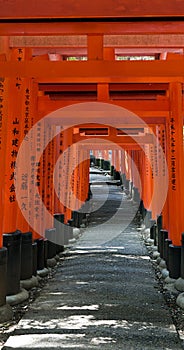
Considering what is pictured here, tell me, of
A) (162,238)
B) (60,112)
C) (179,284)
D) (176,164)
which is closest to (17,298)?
(179,284)

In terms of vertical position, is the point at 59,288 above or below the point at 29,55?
below

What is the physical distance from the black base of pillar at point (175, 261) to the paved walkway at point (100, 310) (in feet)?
1.33

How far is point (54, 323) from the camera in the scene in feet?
15.8

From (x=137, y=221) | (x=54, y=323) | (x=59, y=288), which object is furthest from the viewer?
(x=137, y=221)

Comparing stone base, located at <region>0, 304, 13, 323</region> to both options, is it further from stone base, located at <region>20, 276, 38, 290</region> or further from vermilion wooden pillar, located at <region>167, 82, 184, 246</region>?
vermilion wooden pillar, located at <region>167, 82, 184, 246</region>

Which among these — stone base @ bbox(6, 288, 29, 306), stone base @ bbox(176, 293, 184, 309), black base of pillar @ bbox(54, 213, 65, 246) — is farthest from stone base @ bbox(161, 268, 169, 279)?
black base of pillar @ bbox(54, 213, 65, 246)

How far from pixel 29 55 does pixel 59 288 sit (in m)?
3.69

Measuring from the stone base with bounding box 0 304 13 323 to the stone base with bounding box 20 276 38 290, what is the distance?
4.43 ft

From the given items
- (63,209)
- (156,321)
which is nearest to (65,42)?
(156,321)

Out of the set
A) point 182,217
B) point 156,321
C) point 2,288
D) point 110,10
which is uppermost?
point 110,10

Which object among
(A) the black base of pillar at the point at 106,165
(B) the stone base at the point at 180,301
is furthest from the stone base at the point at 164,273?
(A) the black base of pillar at the point at 106,165

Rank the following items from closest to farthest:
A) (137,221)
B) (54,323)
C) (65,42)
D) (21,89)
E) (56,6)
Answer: (56,6) → (54,323) → (65,42) → (21,89) → (137,221)

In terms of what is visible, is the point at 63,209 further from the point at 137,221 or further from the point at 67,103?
the point at 137,221

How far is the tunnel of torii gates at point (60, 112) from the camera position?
4.02m
